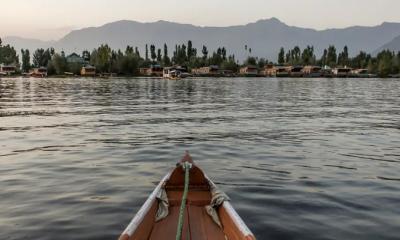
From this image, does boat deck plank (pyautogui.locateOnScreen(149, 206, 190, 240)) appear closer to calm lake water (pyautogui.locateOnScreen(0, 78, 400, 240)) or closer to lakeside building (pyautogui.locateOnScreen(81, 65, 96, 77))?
calm lake water (pyautogui.locateOnScreen(0, 78, 400, 240))

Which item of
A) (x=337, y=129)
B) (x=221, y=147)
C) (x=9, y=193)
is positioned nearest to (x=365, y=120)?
(x=337, y=129)

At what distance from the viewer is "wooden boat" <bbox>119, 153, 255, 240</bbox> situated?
8086mm

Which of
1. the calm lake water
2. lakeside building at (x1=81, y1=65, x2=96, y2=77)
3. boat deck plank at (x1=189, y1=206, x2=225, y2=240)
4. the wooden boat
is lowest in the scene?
the calm lake water

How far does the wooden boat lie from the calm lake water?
1.59 meters

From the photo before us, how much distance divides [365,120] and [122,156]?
21.8m

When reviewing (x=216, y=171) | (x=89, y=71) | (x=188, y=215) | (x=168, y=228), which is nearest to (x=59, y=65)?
(x=89, y=71)

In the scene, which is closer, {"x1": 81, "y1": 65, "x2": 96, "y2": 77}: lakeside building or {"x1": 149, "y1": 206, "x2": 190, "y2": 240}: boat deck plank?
{"x1": 149, "y1": 206, "x2": 190, "y2": 240}: boat deck plank

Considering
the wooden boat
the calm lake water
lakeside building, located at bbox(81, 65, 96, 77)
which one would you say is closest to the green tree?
A: lakeside building, located at bbox(81, 65, 96, 77)

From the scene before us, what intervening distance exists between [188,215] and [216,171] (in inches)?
283

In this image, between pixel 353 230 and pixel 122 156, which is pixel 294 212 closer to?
pixel 353 230

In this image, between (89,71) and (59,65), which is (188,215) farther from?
(59,65)

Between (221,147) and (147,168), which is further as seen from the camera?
(221,147)

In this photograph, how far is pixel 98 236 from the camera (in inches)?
402

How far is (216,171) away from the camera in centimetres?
1686
